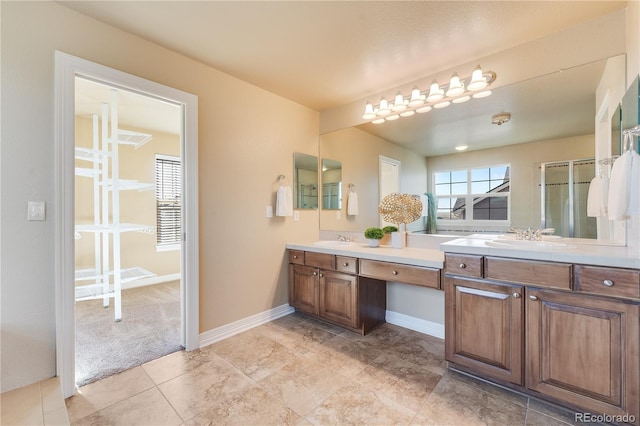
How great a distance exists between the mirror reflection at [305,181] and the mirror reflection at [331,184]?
0.10 m

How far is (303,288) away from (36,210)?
2.12m

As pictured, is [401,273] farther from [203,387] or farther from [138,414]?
[138,414]

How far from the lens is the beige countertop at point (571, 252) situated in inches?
52.3

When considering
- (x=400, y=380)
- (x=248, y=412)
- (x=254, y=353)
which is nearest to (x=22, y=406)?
(x=248, y=412)

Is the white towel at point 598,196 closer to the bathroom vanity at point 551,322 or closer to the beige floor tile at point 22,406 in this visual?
the bathroom vanity at point 551,322

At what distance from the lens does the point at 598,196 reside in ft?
5.85

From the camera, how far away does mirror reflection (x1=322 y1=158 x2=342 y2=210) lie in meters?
3.22

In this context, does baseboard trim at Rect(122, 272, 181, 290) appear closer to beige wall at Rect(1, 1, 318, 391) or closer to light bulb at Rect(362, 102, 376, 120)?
beige wall at Rect(1, 1, 318, 391)

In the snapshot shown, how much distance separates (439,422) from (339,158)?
2.53m

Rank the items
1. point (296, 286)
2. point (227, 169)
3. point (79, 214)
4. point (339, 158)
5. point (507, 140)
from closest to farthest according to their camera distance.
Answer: point (507, 140)
point (227, 169)
point (296, 286)
point (339, 158)
point (79, 214)

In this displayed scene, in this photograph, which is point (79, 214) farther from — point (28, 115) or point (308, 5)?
point (308, 5)

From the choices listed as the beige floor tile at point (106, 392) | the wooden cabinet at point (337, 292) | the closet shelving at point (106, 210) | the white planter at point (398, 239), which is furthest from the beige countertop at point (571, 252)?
the closet shelving at point (106, 210)

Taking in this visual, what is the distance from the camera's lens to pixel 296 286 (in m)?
2.94

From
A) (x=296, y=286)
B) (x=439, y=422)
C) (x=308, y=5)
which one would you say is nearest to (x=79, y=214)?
(x=296, y=286)
